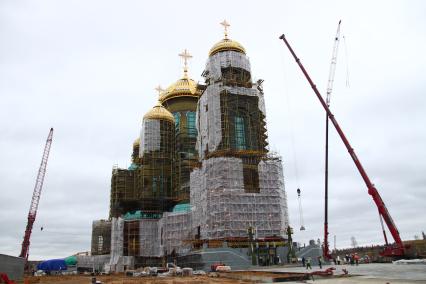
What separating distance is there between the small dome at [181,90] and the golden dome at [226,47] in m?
24.5

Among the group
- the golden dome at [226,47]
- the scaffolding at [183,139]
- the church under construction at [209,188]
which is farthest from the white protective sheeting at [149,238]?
the golden dome at [226,47]

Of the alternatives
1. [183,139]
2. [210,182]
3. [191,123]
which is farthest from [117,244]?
[191,123]

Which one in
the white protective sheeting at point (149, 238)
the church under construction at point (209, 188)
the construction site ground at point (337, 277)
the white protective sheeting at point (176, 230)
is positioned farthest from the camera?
the white protective sheeting at point (149, 238)

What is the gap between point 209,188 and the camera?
6462 centimetres

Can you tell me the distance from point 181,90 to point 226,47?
29.3 m

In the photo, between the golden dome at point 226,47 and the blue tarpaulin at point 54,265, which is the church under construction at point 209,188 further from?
the blue tarpaulin at point 54,265

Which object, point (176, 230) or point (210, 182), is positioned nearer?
point (210, 182)

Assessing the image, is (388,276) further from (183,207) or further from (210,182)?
(183,207)

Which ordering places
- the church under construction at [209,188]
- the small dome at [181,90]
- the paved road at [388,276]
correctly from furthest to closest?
the small dome at [181,90] → the church under construction at [209,188] → the paved road at [388,276]

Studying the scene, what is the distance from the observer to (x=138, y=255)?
262 ft

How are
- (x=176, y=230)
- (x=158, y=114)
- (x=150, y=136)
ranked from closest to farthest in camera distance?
(x=176, y=230), (x=150, y=136), (x=158, y=114)

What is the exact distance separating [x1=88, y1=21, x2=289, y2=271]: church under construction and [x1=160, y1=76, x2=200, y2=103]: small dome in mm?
7244

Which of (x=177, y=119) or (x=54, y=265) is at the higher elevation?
(x=177, y=119)

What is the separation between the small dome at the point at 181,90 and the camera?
103250 mm
